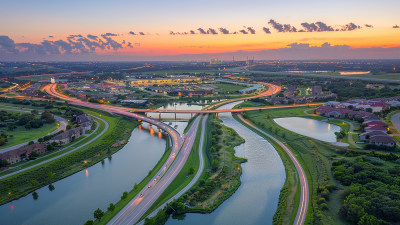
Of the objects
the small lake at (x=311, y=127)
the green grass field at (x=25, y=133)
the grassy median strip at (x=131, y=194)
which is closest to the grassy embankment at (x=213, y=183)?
the grassy median strip at (x=131, y=194)

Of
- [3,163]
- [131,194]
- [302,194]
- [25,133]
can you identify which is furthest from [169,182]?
[25,133]

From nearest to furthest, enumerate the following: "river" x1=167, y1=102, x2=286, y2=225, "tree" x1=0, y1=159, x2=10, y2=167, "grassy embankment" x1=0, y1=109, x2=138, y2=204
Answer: "river" x1=167, y1=102, x2=286, y2=225
"grassy embankment" x1=0, y1=109, x2=138, y2=204
"tree" x1=0, y1=159, x2=10, y2=167

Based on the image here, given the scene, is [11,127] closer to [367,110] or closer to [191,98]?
[191,98]

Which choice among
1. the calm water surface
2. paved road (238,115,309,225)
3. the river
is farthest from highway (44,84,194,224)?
paved road (238,115,309,225)

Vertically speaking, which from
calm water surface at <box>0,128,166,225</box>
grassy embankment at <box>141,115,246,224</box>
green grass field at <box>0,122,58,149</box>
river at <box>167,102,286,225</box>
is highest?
green grass field at <box>0,122,58,149</box>

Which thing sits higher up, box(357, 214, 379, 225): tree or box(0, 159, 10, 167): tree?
box(357, 214, 379, 225): tree

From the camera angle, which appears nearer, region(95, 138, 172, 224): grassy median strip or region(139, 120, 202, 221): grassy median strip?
region(95, 138, 172, 224): grassy median strip

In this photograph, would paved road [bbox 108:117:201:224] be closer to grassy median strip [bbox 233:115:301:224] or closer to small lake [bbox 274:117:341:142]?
grassy median strip [bbox 233:115:301:224]
